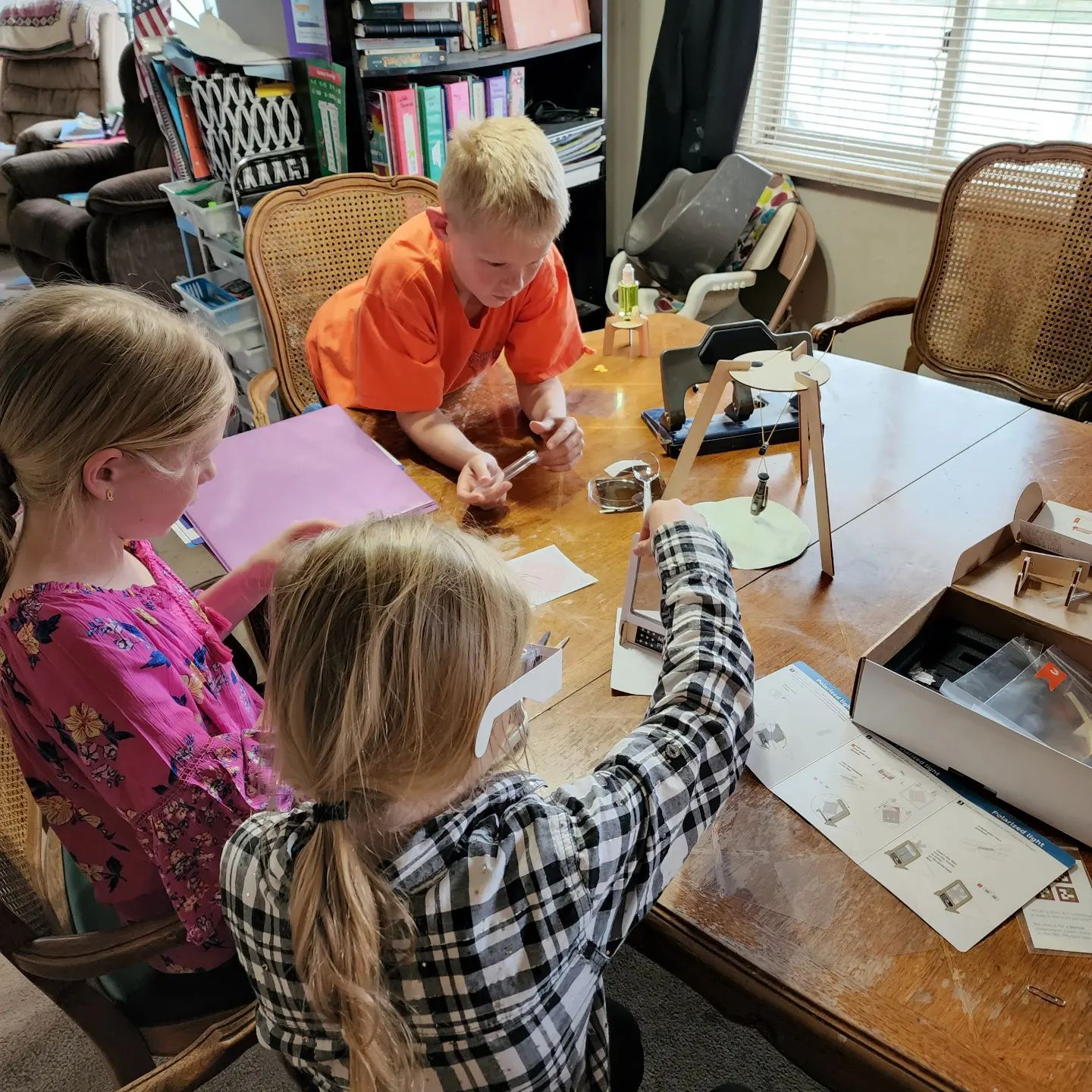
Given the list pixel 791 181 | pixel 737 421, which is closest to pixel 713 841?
pixel 737 421

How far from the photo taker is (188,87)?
2406 mm

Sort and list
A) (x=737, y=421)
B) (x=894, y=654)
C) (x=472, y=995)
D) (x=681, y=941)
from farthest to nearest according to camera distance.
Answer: (x=737, y=421) → (x=894, y=654) → (x=681, y=941) → (x=472, y=995)

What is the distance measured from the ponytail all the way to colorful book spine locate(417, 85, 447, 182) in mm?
2221

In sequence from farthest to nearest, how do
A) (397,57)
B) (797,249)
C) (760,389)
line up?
(797,249) < (397,57) < (760,389)

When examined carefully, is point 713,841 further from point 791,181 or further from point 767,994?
point 791,181

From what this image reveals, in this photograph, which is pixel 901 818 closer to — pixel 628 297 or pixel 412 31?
pixel 628 297

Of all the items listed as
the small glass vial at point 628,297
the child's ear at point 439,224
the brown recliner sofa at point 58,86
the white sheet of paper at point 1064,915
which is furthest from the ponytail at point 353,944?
the brown recliner sofa at point 58,86

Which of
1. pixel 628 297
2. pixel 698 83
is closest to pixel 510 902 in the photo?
pixel 628 297

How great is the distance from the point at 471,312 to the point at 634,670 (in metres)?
0.82

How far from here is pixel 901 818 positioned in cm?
84

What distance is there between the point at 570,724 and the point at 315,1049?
41 cm

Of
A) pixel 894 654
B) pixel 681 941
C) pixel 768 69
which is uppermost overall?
pixel 768 69

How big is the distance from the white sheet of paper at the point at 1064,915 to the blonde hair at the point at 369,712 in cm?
51

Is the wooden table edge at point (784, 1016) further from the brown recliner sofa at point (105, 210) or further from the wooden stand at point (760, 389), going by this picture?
the brown recliner sofa at point (105, 210)
